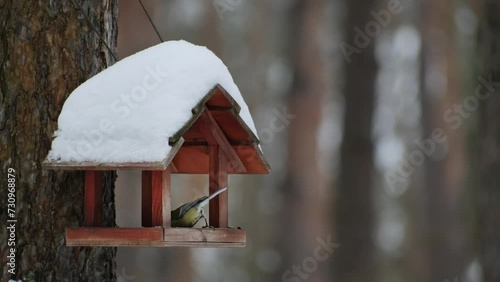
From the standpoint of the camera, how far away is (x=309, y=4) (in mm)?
3342

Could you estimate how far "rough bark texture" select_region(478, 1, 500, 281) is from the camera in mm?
3496

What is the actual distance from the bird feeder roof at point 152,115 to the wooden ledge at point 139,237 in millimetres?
Answer: 140

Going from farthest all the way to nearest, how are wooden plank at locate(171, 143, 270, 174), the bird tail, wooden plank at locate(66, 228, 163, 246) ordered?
wooden plank at locate(171, 143, 270, 174)
the bird tail
wooden plank at locate(66, 228, 163, 246)

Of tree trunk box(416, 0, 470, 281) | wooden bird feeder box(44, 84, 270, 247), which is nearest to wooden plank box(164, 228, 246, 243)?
wooden bird feeder box(44, 84, 270, 247)

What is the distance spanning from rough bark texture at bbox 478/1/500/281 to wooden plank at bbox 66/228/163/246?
6.58 ft

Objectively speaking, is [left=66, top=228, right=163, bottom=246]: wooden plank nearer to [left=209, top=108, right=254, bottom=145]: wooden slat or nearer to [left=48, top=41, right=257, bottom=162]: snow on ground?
[left=48, top=41, right=257, bottom=162]: snow on ground

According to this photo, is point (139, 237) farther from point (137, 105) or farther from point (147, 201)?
point (137, 105)

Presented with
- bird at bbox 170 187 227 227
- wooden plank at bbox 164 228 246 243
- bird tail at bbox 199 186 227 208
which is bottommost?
wooden plank at bbox 164 228 246 243

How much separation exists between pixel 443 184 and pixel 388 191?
0.86 feet

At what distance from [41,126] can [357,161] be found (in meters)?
1.55

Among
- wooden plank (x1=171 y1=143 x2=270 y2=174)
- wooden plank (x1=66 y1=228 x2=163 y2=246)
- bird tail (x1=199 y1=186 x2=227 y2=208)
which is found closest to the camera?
wooden plank (x1=66 y1=228 x2=163 y2=246)

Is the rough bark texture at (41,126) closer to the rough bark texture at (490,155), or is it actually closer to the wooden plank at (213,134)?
the wooden plank at (213,134)

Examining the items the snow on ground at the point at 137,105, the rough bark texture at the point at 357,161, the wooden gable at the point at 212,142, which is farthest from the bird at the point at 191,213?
the rough bark texture at the point at 357,161

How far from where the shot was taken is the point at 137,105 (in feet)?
6.30
